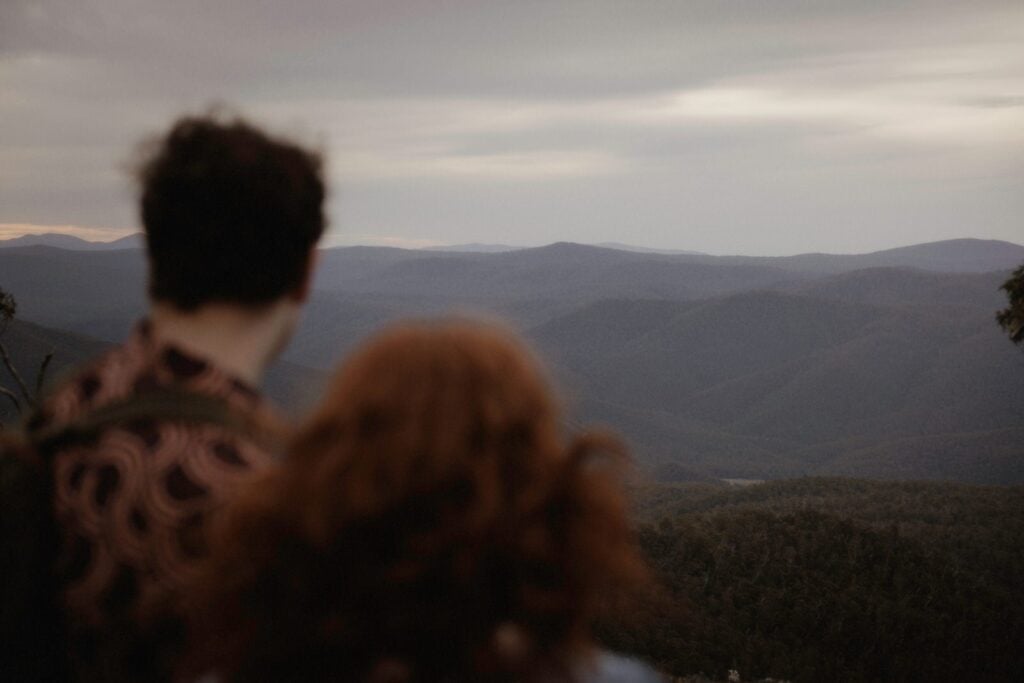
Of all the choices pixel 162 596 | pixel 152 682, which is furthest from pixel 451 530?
pixel 152 682

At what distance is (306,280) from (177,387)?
40cm

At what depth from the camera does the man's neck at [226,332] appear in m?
1.80

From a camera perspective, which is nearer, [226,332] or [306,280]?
[226,332]

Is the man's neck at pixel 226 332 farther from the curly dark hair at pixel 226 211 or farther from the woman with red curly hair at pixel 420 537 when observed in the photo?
the woman with red curly hair at pixel 420 537

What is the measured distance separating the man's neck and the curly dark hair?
0.02m

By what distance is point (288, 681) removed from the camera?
135 cm

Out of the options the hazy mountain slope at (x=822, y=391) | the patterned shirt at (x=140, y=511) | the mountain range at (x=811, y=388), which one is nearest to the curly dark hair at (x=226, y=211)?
the patterned shirt at (x=140, y=511)

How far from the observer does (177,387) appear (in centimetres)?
166

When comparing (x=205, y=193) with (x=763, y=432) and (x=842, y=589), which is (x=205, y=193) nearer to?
(x=842, y=589)

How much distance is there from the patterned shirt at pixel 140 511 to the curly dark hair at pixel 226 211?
194mm

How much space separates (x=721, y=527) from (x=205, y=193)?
21091 mm

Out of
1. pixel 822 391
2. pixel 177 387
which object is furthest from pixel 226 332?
pixel 822 391

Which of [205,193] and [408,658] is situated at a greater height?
[205,193]

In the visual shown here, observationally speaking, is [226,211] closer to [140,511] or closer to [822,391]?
[140,511]
